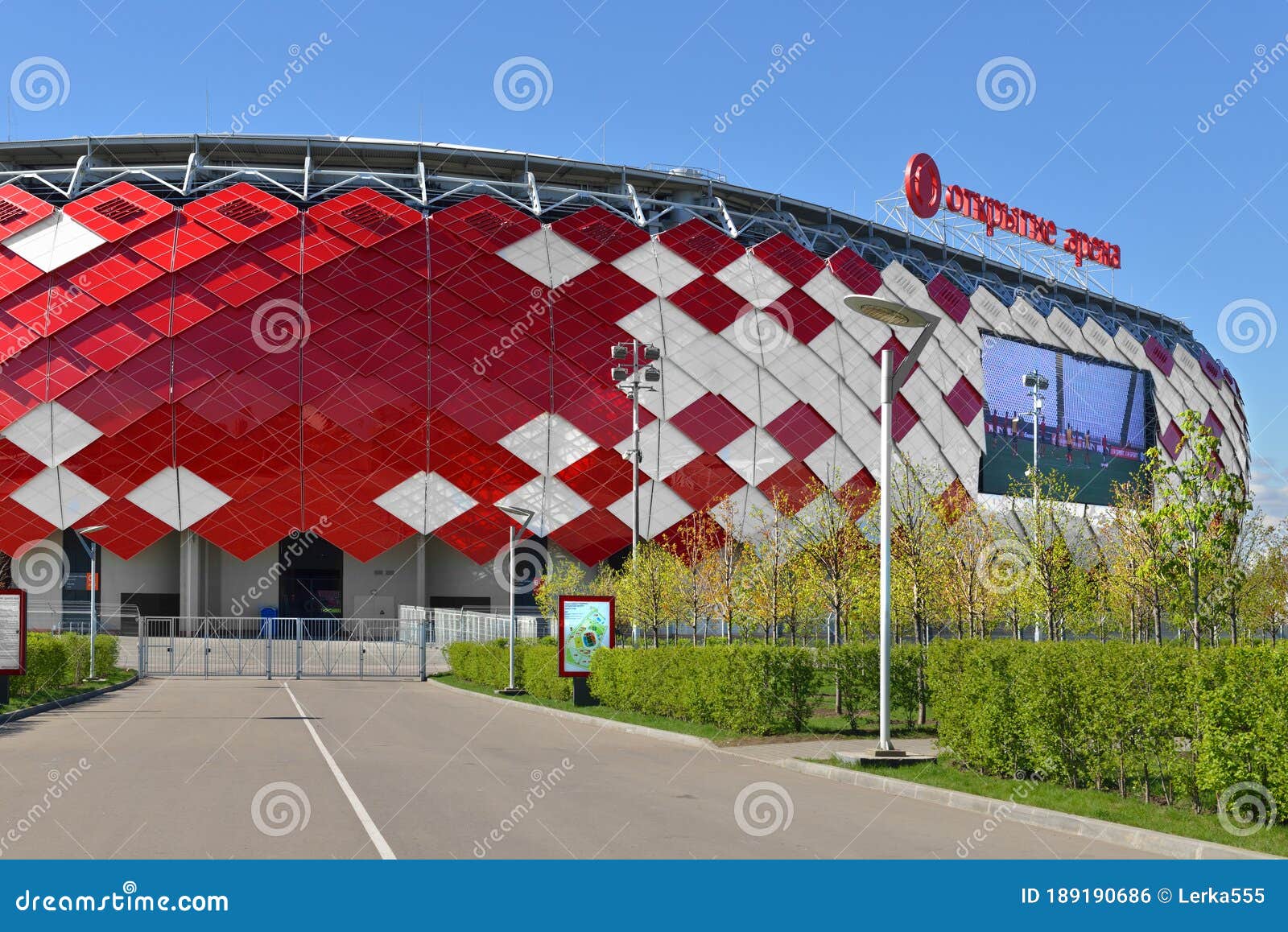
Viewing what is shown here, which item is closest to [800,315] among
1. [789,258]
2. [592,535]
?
[789,258]

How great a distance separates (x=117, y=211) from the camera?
5362 cm

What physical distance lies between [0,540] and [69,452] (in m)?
4.63

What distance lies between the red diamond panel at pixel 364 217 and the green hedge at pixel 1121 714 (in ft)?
144

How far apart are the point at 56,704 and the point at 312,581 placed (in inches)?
1234

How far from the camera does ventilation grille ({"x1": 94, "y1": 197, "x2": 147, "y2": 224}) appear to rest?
53406mm

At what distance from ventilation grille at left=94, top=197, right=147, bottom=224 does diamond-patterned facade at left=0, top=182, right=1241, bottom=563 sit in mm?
107

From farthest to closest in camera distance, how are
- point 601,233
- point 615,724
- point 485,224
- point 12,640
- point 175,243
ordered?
1. point 601,233
2. point 485,224
3. point 175,243
4. point 12,640
5. point 615,724

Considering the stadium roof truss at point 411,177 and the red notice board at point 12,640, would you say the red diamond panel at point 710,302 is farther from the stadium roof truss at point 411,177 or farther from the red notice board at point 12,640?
the red notice board at point 12,640

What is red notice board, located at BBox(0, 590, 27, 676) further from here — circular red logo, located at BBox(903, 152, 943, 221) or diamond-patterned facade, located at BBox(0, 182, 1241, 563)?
circular red logo, located at BBox(903, 152, 943, 221)

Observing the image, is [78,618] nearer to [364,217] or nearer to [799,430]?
[364,217]

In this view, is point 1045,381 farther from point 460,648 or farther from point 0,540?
point 0,540

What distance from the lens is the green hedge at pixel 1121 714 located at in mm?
10047

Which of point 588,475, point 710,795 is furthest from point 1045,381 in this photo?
point 710,795

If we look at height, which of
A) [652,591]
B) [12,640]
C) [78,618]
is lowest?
[78,618]
